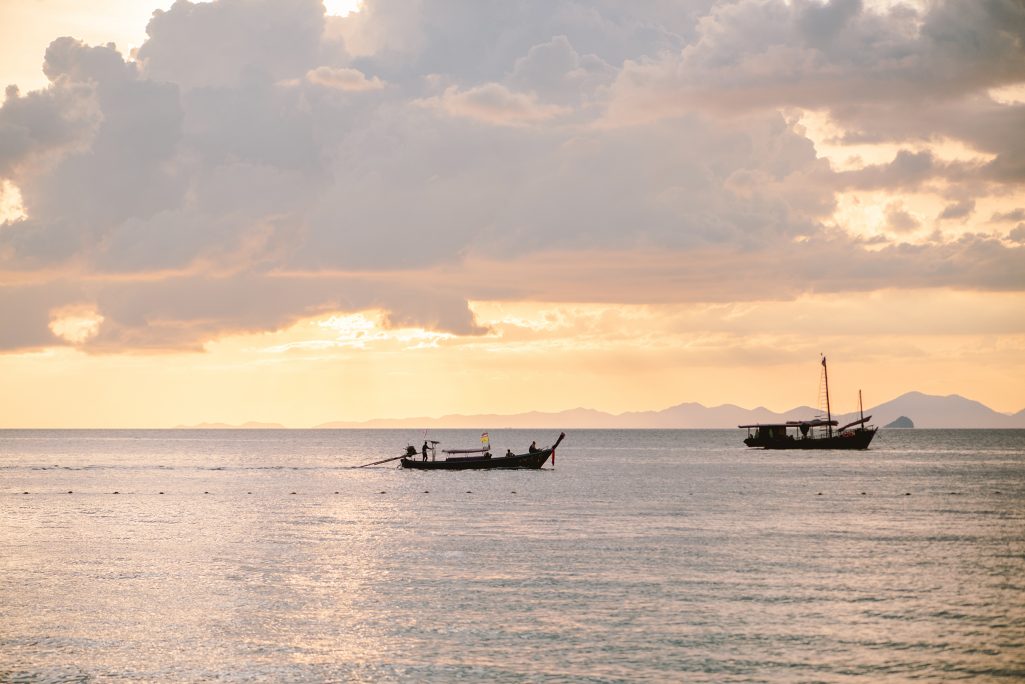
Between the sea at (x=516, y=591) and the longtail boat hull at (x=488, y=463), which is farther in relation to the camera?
the longtail boat hull at (x=488, y=463)

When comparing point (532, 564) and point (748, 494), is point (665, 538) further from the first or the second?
point (748, 494)

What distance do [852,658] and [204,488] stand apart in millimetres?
104973

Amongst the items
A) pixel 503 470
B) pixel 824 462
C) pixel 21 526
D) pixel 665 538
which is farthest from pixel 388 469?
pixel 665 538

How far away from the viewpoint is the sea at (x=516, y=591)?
38.5 m

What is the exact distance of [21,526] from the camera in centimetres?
8269

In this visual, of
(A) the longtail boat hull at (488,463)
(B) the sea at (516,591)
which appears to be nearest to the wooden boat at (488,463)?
(A) the longtail boat hull at (488,463)

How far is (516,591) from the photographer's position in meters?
51.2

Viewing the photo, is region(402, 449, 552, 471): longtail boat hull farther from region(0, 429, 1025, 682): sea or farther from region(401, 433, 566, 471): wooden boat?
region(0, 429, 1025, 682): sea

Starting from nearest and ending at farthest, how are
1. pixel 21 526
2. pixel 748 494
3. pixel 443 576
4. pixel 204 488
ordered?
pixel 443 576
pixel 21 526
pixel 748 494
pixel 204 488

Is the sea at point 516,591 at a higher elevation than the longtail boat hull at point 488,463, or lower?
lower

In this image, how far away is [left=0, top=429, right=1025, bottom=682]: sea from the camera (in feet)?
126

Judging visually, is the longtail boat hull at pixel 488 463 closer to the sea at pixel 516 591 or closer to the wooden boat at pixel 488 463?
the wooden boat at pixel 488 463

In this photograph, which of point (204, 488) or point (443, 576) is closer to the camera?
point (443, 576)

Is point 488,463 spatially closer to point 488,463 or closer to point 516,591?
point 488,463
